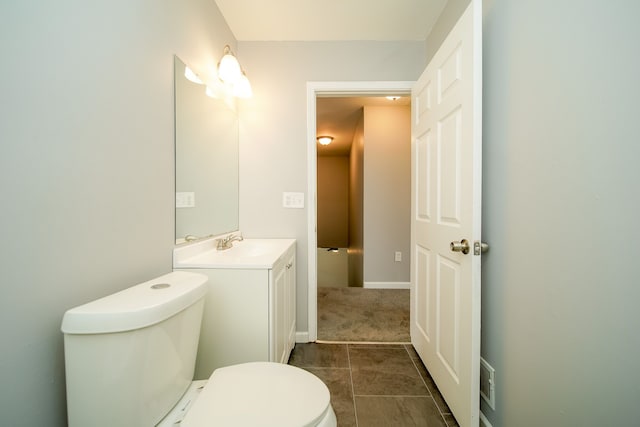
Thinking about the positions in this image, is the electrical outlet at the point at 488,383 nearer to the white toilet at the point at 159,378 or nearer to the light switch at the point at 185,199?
the white toilet at the point at 159,378

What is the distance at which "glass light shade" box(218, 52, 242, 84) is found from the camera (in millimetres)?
1589

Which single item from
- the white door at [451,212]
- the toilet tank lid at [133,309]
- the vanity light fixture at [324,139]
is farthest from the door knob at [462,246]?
the vanity light fixture at [324,139]

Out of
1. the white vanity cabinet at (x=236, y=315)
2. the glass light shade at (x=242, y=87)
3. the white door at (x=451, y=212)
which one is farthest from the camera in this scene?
the glass light shade at (x=242, y=87)

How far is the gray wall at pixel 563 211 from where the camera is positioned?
0.64 m

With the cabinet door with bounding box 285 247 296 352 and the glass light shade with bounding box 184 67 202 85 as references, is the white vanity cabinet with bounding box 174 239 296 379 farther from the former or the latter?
the glass light shade with bounding box 184 67 202 85

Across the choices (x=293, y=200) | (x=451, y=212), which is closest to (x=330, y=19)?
(x=293, y=200)

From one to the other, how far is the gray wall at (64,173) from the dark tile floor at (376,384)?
1174 mm

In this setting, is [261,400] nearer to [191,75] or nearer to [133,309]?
[133,309]

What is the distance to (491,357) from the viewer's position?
115cm

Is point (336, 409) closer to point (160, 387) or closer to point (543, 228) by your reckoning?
point (160, 387)

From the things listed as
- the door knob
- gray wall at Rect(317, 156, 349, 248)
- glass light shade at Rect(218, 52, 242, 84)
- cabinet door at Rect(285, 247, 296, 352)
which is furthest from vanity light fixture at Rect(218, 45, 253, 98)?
gray wall at Rect(317, 156, 349, 248)

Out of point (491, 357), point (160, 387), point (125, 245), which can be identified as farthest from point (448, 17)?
point (160, 387)

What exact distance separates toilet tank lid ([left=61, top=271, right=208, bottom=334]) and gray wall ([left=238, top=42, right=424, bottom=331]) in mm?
1187

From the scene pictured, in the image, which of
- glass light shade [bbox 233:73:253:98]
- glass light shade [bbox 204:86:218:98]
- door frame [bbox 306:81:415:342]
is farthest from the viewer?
door frame [bbox 306:81:415:342]
